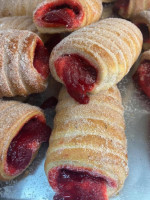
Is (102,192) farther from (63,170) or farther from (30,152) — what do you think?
(30,152)

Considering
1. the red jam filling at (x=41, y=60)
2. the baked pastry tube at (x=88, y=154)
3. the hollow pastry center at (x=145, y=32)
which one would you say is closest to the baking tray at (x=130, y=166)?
the baked pastry tube at (x=88, y=154)

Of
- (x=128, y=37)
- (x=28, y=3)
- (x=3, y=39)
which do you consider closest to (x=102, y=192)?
(x=128, y=37)

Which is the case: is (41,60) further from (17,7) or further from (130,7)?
(130,7)

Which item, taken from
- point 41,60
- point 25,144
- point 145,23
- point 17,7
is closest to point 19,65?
point 41,60

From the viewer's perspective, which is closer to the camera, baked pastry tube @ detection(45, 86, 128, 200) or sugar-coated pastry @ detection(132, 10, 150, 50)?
baked pastry tube @ detection(45, 86, 128, 200)

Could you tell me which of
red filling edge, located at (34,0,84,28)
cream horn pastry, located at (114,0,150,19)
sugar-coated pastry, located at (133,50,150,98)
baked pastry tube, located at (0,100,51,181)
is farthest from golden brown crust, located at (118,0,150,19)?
baked pastry tube, located at (0,100,51,181)

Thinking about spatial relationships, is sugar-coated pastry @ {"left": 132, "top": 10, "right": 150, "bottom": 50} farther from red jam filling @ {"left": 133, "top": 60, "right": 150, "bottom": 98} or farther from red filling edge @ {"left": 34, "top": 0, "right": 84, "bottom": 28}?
red filling edge @ {"left": 34, "top": 0, "right": 84, "bottom": 28}
